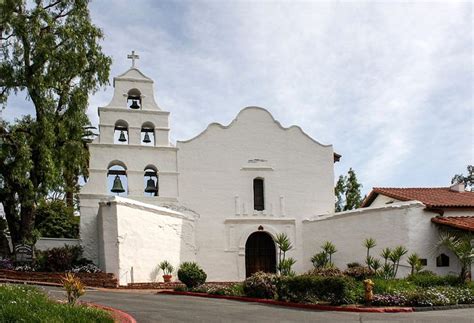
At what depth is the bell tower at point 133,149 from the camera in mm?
26875

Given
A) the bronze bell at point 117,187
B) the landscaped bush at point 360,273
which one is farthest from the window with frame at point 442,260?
the bronze bell at point 117,187

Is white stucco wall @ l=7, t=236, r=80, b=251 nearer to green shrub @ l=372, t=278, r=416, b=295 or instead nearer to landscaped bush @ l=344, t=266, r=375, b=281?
landscaped bush @ l=344, t=266, r=375, b=281

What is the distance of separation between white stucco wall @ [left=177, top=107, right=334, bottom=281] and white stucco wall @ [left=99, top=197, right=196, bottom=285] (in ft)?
9.87

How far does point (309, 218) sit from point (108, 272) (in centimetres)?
1161

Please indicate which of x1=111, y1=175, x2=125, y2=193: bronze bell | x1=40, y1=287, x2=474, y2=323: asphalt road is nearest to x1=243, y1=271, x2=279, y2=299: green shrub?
x1=40, y1=287, x2=474, y2=323: asphalt road

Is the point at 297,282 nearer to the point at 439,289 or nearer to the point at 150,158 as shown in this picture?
the point at 439,289

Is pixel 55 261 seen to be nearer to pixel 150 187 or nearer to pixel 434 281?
pixel 150 187

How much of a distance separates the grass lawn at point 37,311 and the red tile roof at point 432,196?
1797 centimetres

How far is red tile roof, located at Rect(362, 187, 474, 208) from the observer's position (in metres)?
25.3

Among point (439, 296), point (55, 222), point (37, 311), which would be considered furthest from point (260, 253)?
point (37, 311)

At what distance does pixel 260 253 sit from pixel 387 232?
729cm

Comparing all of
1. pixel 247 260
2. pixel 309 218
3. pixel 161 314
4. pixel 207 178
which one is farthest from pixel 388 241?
pixel 161 314

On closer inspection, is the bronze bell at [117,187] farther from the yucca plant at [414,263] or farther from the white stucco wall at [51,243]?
the yucca plant at [414,263]

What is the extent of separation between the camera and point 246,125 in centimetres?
2994
